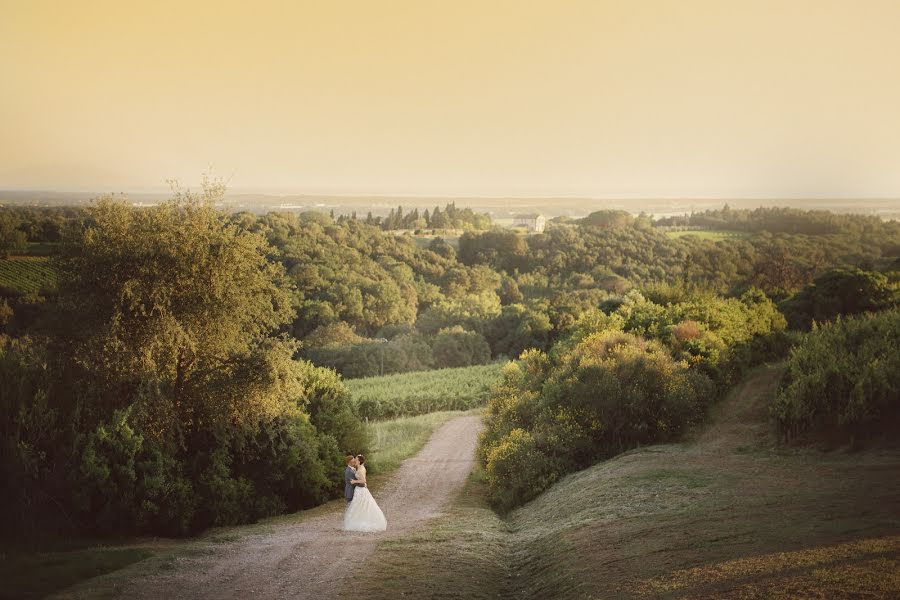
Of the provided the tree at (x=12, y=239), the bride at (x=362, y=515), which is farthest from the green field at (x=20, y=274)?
the bride at (x=362, y=515)

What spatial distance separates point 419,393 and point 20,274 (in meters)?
26.8

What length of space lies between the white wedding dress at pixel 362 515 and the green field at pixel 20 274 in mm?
32440

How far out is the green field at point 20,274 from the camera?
137 ft

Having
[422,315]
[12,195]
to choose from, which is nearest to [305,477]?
[12,195]

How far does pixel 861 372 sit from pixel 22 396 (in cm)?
1867

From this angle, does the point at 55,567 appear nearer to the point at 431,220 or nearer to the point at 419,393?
the point at 419,393

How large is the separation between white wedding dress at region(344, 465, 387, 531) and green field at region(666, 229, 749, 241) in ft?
249

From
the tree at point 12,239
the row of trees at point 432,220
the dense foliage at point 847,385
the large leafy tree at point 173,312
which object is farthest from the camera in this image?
the row of trees at point 432,220

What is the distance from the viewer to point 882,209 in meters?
58.8

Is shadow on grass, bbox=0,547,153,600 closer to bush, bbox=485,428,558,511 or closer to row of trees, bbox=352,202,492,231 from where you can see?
bush, bbox=485,428,558,511

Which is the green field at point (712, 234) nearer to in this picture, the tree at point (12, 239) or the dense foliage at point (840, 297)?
the dense foliage at point (840, 297)

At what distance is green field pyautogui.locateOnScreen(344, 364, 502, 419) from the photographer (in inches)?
1866

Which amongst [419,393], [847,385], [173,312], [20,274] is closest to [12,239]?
[20,274]

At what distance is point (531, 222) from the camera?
15600 centimetres
